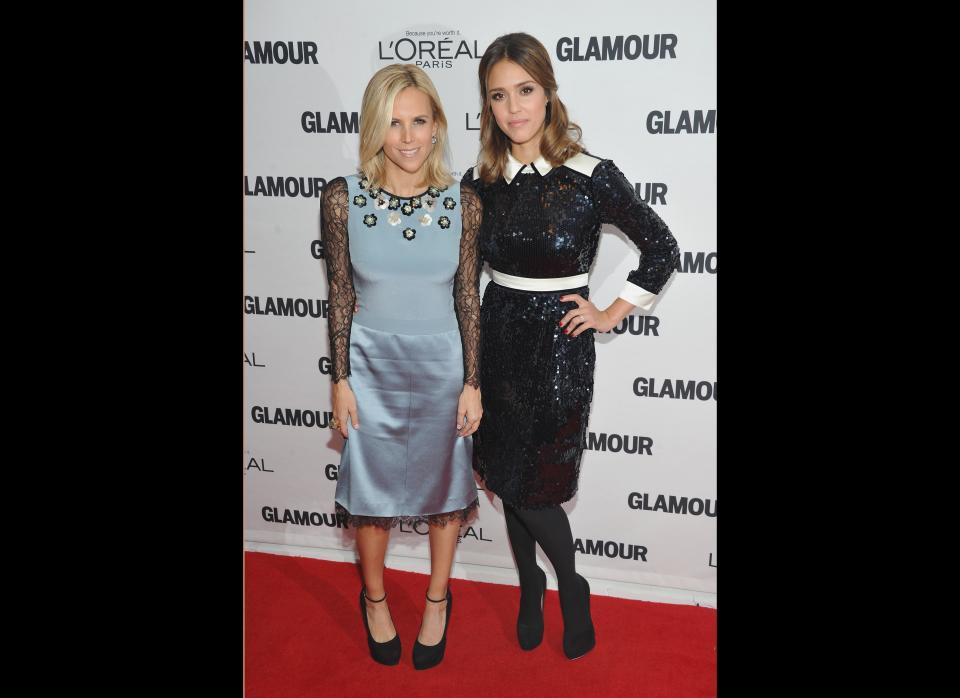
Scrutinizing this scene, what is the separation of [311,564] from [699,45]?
8.29ft

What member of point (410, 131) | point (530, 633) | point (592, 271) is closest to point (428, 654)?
point (530, 633)

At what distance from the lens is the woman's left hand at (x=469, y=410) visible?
8.13 feet

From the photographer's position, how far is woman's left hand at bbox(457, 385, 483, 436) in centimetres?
248

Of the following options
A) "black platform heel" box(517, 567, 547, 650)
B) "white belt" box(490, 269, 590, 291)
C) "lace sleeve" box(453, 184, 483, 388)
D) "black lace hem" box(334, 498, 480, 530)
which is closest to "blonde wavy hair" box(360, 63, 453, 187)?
"lace sleeve" box(453, 184, 483, 388)

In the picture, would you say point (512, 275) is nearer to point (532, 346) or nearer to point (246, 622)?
point (532, 346)

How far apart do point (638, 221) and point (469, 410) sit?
2.57 ft

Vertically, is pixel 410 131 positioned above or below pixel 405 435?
above

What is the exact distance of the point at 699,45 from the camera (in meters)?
2.60

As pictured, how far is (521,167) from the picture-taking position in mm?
2377

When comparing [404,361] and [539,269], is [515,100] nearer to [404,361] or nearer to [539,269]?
[539,269]

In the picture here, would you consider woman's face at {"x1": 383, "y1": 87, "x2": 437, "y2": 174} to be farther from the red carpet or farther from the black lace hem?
the red carpet

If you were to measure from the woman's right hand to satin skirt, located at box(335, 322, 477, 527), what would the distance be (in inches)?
0.7

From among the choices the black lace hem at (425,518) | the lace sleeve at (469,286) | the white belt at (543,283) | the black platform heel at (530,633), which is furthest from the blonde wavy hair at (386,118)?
the black platform heel at (530,633)

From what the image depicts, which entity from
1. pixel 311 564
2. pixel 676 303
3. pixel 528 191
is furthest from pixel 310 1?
pixel 311 564
